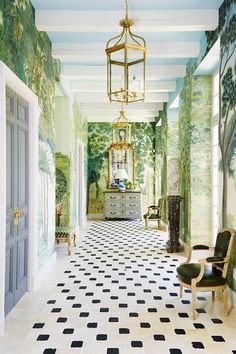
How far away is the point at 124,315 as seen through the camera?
11.8 feet

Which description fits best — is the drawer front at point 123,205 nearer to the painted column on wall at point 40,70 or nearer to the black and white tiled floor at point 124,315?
the black and white tiled floor at point 124,315

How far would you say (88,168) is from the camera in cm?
1196

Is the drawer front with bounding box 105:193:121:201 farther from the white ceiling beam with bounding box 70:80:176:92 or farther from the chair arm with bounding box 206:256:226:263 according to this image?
the chair arm with bounding box 206:256:226:263

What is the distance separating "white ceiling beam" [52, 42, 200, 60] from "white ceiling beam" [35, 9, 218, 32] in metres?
0.93

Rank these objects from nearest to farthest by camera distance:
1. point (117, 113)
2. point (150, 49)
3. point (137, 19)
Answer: point (137, 19) < point (150, 49) < point (117, 113)

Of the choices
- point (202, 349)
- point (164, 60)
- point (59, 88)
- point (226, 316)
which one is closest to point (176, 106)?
point (164, 60)

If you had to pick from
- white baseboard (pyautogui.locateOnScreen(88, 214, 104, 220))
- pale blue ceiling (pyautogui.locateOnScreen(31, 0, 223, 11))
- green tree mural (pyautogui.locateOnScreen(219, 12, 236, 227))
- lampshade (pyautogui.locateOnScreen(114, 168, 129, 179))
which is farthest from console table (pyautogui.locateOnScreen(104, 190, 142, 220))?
pale blue ceiling (pyautogui.locateOnScreen(31, 0, 223, 11))

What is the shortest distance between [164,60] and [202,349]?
538 cm

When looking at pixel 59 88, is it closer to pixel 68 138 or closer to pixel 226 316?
pixel 68 138

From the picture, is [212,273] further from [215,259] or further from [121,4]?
[121,4]

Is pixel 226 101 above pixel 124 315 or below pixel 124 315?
above

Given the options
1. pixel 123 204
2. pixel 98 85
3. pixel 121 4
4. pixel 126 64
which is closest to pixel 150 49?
pixel 121 4

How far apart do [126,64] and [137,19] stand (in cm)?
194

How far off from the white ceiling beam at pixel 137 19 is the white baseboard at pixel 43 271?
3.75 m
